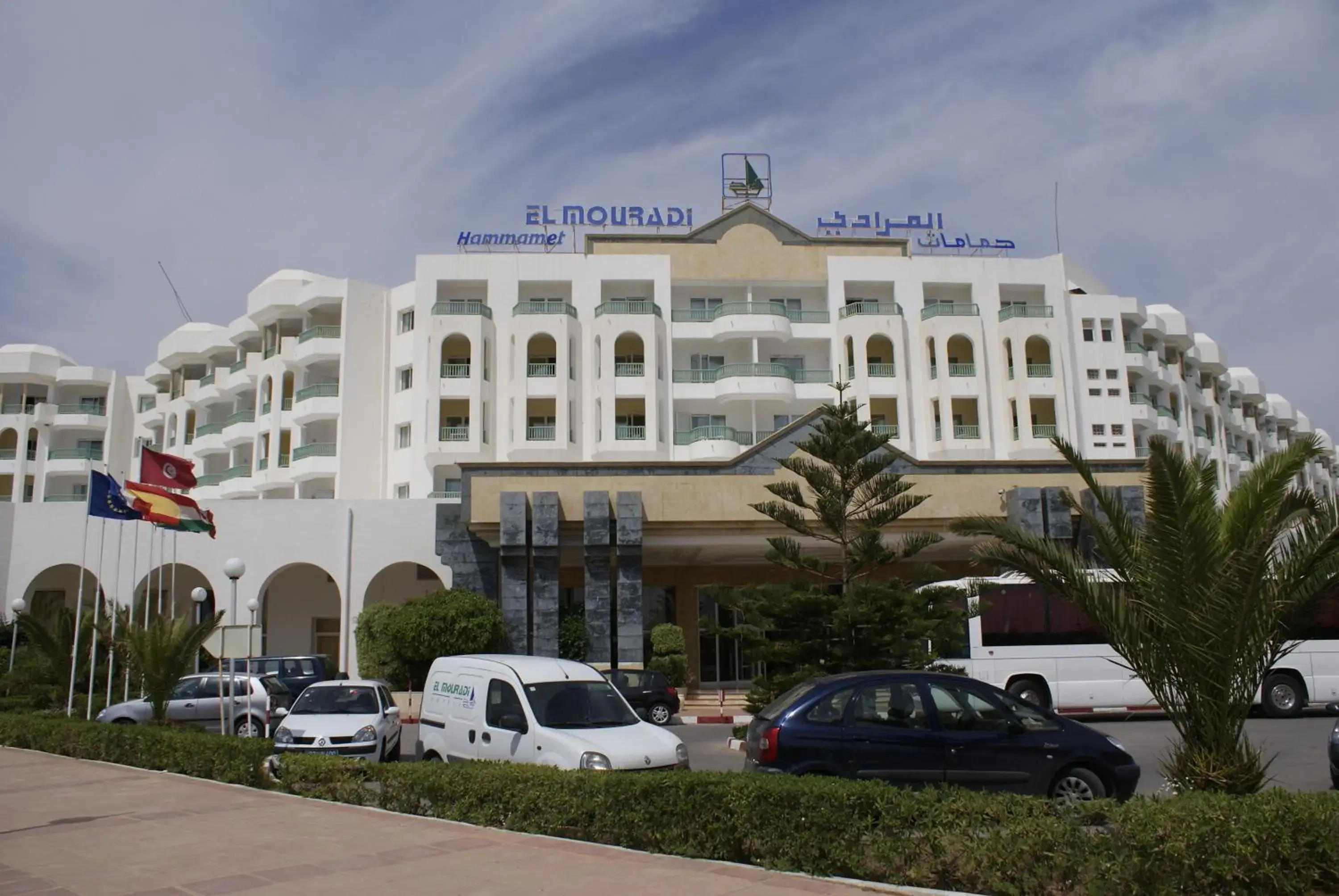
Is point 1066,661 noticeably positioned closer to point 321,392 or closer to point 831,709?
point 831,709

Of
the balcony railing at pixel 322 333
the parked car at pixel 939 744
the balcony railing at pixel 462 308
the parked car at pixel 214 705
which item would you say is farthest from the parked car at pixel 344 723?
the balcony railing at pixel 322 333

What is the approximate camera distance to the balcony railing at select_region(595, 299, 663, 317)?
39156 millimetres

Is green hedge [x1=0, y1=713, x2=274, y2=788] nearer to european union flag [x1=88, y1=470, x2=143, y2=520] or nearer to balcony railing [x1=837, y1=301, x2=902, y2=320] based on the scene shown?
european union flag [x1=88, y1=470, x2=143, y2=520]

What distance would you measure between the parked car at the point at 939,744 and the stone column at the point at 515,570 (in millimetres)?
17394

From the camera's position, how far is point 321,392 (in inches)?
1570

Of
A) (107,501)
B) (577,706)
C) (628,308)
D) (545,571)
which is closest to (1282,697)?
(577,706)

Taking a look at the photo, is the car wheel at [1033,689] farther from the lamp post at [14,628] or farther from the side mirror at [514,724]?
the lamp post at [14,628]

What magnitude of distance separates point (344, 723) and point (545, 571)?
42.7 feet

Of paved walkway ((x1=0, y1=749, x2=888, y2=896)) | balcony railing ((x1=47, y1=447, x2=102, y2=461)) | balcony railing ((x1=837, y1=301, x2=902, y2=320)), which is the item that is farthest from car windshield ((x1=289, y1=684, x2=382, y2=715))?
balcony railing ((x1=47, y1=447, x2=102, y2=461))

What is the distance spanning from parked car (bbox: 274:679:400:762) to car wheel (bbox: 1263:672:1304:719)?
50.7ft

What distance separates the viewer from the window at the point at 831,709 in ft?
31.4

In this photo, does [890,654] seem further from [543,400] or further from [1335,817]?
[543,400]

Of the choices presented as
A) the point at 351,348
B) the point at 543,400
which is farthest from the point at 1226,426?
the point at 351,348

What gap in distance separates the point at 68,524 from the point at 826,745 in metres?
28.4
